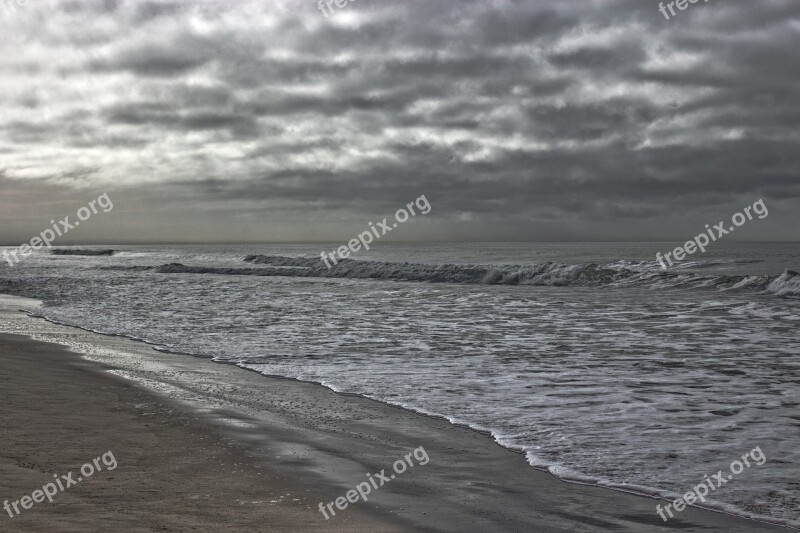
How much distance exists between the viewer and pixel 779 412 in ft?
24.1

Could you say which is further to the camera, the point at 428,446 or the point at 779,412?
the point at 779,412

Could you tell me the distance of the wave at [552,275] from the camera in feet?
100

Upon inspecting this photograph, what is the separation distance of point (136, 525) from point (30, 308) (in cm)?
1988

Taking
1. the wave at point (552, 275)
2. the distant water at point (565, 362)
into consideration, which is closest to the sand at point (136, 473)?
the distant water at point (565, 362)

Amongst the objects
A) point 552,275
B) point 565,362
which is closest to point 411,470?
point 565,362

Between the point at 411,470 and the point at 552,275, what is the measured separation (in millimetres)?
33939

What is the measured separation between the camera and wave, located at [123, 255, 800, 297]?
100ft

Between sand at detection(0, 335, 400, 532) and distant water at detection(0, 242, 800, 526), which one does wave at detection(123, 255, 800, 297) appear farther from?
sand at detection(0, 335, 400, 532)

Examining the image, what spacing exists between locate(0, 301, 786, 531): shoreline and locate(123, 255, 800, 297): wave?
24962 mm

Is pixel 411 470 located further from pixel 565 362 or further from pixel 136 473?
pixel 565 362

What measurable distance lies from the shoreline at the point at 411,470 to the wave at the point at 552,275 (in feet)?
81.9

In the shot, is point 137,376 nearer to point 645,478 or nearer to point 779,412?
point 645,478

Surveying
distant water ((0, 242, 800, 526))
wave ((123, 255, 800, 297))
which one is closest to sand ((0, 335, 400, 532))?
distant water ((0, 242, 800, 526))

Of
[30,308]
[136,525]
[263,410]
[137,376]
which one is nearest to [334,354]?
[137,376]
